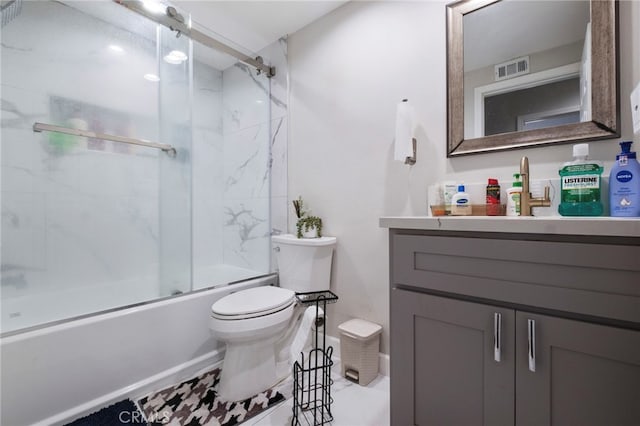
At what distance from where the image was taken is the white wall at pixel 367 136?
142cm

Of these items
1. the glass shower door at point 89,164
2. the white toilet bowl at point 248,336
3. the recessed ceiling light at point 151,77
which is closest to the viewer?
the white toilet bowl at point 248,336

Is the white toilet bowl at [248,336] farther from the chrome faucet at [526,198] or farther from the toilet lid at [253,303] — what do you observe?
the chrome faucet at [526,198]

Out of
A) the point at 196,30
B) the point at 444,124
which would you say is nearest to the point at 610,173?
the point at 444,124

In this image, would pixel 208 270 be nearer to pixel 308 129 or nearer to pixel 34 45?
pixel 308 129

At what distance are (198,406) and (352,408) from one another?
28.9 inches

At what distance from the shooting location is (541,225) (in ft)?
2.39

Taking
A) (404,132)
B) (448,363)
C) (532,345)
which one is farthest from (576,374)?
(404,132)

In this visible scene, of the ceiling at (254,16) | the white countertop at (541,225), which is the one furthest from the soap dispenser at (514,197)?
the ceiling at (254,16)

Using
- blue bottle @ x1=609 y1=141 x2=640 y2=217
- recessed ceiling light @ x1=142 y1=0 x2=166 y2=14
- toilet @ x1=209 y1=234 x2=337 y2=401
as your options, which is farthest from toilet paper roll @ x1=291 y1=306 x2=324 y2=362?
recessed ceiling light @ x1=142 y1=0 x2=166 y2=14

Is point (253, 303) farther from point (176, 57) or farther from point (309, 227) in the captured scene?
point (176, 57)

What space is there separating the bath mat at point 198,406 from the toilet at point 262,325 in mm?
47

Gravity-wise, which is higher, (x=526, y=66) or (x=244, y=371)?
(x=526, y=66)

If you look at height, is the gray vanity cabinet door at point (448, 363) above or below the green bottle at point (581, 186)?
below

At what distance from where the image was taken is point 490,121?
50.6 inches
